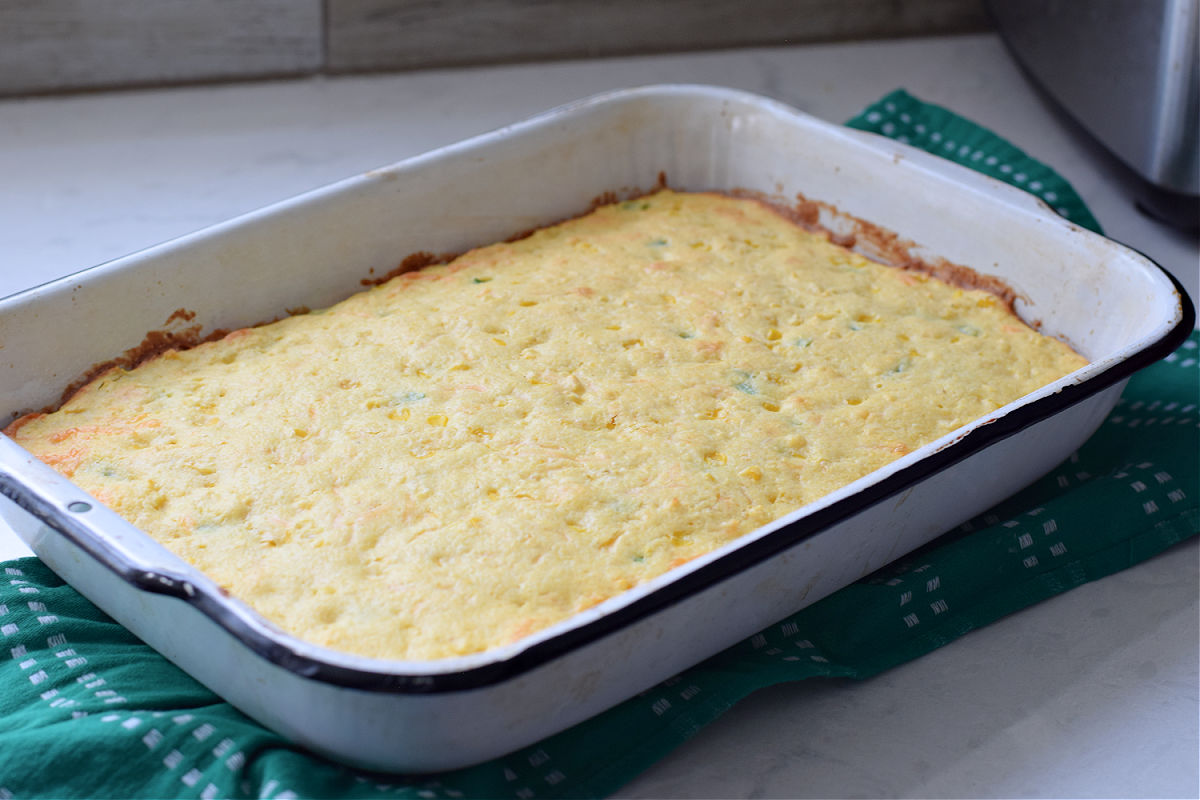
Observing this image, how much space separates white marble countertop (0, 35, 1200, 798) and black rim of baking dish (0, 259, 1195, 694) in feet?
0.77

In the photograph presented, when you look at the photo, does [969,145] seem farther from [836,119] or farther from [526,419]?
[526,419]

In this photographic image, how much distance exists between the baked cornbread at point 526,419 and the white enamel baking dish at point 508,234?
60 millimetres

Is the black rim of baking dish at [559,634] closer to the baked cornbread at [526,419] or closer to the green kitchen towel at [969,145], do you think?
the baked cornbread at [526,419]

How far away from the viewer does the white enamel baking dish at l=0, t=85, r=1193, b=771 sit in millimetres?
1050

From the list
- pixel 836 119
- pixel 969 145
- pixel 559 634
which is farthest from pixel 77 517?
pixel 836 119

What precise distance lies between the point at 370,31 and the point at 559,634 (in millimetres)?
1853

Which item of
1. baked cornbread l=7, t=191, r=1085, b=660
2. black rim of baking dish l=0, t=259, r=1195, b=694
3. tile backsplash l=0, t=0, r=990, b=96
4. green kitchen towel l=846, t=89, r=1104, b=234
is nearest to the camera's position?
black rim of baking dish l=0, t=259, r=1195, b=694

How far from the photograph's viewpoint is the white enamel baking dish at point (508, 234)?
105cm

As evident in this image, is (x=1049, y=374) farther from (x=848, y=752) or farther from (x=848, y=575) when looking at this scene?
(x=848, y=752)

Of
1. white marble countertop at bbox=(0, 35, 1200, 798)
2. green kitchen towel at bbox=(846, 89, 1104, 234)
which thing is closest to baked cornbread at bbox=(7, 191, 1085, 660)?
white marble countertop at bbox=(0, 35, 1200, 798)

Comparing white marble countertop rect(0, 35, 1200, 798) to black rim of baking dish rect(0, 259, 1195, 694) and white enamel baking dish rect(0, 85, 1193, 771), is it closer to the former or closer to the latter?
white enamel baking dish rect(0, 85, 1193, 771)

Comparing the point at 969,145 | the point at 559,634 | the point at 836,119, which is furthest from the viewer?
the point at 836,119

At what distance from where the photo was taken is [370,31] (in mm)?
2566

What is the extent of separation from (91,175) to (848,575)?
157 centimetres
